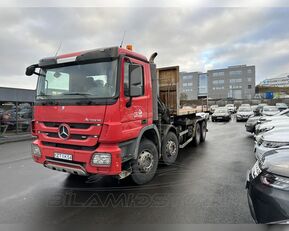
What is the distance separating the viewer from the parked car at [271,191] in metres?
2.25

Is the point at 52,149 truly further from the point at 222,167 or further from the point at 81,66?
the point at 222,167

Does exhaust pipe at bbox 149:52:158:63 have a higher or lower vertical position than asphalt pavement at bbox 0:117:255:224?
higher

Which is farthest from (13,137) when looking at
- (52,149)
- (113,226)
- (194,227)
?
(194,227)

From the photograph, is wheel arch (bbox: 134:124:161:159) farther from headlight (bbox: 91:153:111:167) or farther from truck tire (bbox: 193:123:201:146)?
truck tire (bbox: 193:123:201:146)

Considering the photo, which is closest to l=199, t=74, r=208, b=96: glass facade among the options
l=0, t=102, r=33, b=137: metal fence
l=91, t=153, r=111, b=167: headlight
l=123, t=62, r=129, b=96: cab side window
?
l=0, t=102, r=33, b=137: metal fence

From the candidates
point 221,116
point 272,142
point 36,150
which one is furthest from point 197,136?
point 221,116

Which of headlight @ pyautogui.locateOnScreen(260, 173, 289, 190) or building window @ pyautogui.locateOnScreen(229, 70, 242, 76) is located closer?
headlight @ pyautogui.locateOnScreen(260, 173, 289, 190)

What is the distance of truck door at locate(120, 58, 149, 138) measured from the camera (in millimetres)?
3766

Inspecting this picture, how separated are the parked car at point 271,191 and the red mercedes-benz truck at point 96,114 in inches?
83.3

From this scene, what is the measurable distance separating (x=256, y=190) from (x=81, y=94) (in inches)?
121

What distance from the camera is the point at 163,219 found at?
318 cm

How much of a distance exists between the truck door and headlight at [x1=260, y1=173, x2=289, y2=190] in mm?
2259

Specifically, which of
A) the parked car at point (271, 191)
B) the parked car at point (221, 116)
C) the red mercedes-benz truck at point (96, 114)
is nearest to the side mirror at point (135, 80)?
the red mercedes-benz truck at point (96, 114)

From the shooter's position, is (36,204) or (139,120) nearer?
(36,204)
